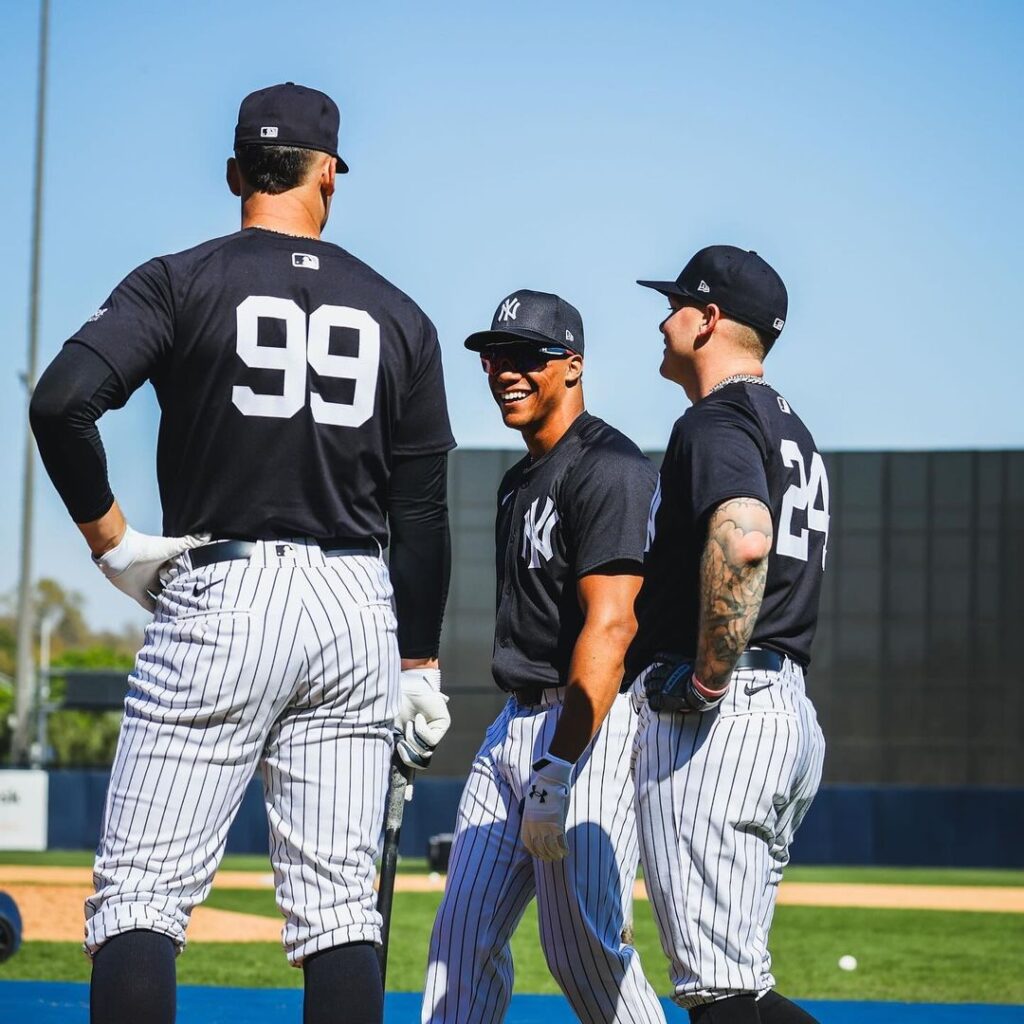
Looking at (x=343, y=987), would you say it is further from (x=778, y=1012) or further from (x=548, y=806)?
(x=778, y=1012)

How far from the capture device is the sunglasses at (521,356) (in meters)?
4.00

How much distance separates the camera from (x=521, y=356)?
13.2ft

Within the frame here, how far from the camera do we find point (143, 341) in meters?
2.90

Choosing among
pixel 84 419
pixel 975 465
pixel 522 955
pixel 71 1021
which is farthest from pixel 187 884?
pixel 975 465

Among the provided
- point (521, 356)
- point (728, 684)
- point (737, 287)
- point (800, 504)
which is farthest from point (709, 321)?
point (728, 684)

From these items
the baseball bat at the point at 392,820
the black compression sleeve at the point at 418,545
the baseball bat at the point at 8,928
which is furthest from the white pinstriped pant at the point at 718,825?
the baseball bat at the point at 8,928

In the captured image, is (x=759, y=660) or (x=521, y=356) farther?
(x=521, y=356)

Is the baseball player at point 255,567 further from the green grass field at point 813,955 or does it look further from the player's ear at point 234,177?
the green grass field at point 813,955

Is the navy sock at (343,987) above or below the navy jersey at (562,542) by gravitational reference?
below

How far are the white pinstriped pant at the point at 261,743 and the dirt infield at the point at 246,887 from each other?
706 centimetres

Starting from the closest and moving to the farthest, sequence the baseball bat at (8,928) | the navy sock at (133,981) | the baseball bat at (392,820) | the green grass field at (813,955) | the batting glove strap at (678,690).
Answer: the navy sock at (133,981), the batting glove strap at (678,690), the baseball bat at (392,820), the baseball bat at (8,928), the green grass field at (813,955)

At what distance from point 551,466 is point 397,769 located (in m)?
0.81

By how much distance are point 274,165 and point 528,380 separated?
1.07 m

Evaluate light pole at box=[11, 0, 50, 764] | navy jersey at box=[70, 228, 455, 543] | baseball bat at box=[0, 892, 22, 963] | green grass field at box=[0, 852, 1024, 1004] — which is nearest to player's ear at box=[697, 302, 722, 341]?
navy jersey at box=[70, 228, 455, 543]
